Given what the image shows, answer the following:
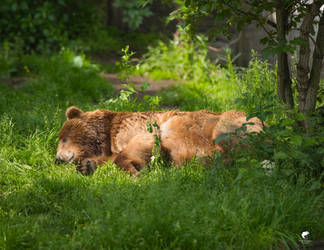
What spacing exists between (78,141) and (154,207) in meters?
2.07

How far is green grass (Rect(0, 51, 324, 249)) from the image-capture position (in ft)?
9.50

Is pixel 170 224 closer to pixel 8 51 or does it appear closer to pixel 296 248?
pixel 296 248

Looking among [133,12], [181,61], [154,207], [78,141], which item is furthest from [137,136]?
[133,12]

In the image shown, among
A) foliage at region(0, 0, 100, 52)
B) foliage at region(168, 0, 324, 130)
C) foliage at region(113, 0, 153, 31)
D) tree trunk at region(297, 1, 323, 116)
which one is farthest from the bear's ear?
foliage at region(113, 0, 153, 31)

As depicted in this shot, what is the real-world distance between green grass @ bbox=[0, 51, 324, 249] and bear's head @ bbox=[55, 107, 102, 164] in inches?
7.9

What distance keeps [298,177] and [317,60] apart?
1292 millimetres

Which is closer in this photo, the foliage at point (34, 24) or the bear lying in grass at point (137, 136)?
the bear lying in grass at point (137, 136)

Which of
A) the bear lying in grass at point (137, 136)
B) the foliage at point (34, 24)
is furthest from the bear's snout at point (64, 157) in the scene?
the foliage at point (34, 24)

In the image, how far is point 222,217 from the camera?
10.1ft

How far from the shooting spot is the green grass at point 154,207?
2896mm

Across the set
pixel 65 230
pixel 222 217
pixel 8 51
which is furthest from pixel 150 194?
pixel 8 51

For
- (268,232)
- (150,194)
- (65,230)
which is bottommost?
(65,230)

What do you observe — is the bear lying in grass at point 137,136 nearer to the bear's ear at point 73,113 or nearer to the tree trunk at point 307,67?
the bear's ear at point 73,113

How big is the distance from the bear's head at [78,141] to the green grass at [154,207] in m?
0.20
